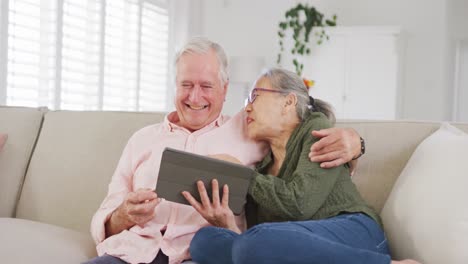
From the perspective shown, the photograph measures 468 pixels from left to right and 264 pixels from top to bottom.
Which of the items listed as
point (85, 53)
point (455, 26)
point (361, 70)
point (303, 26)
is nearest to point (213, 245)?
point (85, 53)

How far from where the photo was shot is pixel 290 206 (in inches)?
59.7

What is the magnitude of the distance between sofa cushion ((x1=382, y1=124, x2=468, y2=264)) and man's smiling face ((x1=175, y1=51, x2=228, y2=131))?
57 centimetres

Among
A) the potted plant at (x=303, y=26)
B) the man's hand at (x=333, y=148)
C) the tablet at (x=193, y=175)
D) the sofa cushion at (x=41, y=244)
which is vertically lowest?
the sofa cushion at (x=41, y=244)

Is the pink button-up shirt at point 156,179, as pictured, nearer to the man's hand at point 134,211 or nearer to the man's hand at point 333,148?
the man's hand at point 134,211

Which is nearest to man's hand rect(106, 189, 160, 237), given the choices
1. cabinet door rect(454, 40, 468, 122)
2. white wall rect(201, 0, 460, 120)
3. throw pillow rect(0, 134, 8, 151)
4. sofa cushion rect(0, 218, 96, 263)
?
sofa cushion rect(0, 218, 96, 263)

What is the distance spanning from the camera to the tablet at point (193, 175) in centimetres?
145

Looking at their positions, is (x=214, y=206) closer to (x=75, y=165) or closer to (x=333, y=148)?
(x=333, y=148)

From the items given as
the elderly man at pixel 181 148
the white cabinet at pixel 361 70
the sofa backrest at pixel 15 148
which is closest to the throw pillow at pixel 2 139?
the sofa backrest at pixel 15 148

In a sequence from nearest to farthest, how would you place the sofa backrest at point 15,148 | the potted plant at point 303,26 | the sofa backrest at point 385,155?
the sofa backrest at point 385,155, the sofa backrest at point 15,148, the potted plant at point 303,26

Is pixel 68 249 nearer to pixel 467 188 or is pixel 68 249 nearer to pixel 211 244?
pixel 211 244

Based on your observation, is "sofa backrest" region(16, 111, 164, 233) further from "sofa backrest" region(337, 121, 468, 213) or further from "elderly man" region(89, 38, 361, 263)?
"sofa backrest" region(337, 121, 468, 213)

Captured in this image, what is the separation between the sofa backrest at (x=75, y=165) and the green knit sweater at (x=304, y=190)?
1.80ft

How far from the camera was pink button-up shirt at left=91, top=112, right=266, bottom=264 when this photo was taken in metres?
1.59

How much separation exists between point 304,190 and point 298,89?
0.35 meters
